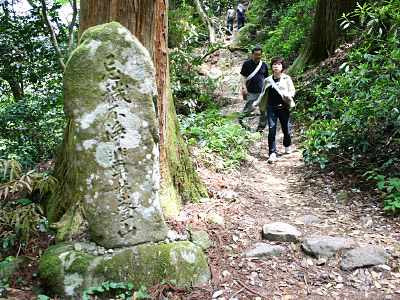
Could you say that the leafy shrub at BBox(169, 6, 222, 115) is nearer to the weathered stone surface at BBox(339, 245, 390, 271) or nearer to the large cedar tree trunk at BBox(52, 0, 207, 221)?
the large cedar tree trunk at BBox(52, 0, 207, 221)

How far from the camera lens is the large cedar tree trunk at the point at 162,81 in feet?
10.7

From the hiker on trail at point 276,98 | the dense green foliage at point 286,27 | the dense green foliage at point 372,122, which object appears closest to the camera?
the dense green foliage at point 372,122

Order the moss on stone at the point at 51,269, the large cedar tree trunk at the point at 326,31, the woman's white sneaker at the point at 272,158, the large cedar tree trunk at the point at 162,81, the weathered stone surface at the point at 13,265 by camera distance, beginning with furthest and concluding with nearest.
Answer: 1. the large cedar tree trunk at the point at 326,31
2. the woman's white sneaker at the point at 272,158
3. the large cedar tree trunk at the point at 162,81
4. the weathered stone surface at the point at 13,265
5. the moss on stone at the point at 51,269

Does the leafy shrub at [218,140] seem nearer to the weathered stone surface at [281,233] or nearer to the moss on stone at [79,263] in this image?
the weathered stone surface at [281,233]

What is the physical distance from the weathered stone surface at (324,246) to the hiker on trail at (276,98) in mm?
2926

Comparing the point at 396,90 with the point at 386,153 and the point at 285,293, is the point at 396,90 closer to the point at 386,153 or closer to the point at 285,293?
the point at 386,153

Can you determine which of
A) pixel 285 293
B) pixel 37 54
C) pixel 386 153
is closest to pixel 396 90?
pixel 386 153

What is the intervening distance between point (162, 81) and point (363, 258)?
2889 mm

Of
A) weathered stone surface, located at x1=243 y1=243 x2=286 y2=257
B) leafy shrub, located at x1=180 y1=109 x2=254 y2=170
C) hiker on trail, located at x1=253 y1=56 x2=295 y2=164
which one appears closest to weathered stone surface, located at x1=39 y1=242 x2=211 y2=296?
weathered stone surface, located at x1=243 y1=243 x2=286 y2=257

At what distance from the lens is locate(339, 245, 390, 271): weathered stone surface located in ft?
9.29

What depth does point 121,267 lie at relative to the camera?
2602 millimetres

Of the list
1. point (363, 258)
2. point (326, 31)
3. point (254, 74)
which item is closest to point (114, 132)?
point (363, 258)

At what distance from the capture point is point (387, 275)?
2.70 metres

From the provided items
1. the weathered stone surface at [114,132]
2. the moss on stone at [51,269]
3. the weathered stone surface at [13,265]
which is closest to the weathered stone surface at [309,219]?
the weathered stone surface at [114,132]
